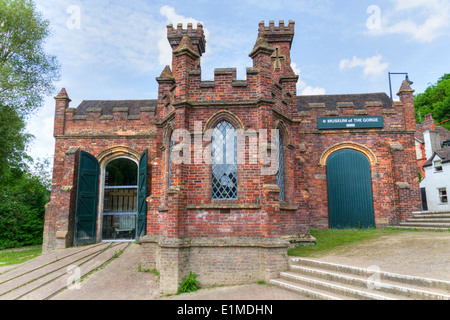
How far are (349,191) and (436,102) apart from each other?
31.0 metres

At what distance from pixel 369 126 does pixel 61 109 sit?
52.4 feet

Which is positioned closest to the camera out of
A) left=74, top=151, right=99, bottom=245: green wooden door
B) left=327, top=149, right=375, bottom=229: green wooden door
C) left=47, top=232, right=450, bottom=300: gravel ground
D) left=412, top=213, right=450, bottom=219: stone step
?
left=47, top=232, right=450, bottom=300: gravel ground

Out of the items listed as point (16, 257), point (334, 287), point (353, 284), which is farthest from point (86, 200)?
point (353, 284)

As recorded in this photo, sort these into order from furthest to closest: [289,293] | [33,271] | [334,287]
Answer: [33,271]
[289,293]
[334,287]

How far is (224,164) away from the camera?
8.04 meters

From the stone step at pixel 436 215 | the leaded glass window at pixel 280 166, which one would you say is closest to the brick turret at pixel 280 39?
the leaded glass window at pixel 280 166

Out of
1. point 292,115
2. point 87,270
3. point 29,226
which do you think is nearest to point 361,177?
point 292,115

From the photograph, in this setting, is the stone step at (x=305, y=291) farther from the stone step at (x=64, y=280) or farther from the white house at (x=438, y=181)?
the white house at (x=438, y=181)

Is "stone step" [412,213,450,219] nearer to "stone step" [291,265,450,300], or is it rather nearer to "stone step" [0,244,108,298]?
"stone step" [291,265,450,300]

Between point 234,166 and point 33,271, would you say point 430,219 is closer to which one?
point 234,166

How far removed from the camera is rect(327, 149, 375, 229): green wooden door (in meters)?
14.3

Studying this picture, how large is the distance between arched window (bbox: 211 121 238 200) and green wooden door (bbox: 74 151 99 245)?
8.94 metres

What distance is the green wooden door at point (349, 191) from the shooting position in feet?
46.8

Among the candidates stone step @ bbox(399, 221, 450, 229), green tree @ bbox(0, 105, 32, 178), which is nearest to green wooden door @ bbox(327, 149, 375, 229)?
stone step @ bbox(399, 221, 450, 229)
